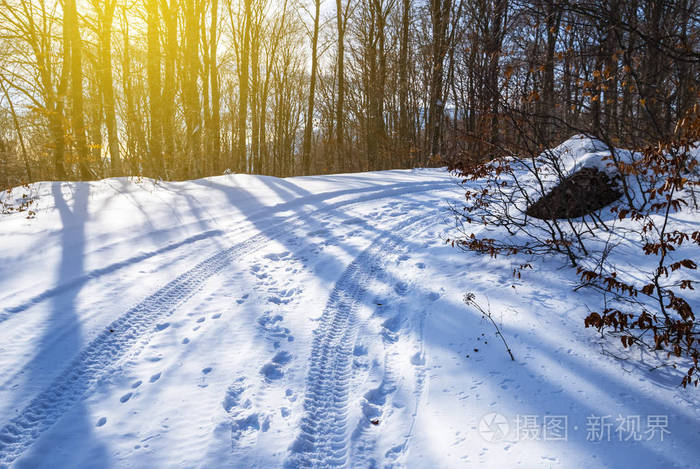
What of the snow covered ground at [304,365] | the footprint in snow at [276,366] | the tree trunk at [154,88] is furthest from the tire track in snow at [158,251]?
the tree trunk at [154,88]

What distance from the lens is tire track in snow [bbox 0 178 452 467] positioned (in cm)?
196

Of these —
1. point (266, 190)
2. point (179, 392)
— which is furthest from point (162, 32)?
point (179, 392)

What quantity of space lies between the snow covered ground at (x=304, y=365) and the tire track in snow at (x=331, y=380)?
13mm

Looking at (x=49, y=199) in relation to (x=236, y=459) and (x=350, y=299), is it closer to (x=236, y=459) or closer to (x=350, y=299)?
(x=350, y=299)

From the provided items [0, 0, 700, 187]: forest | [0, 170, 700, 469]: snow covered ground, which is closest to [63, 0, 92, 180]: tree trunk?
[0, 0, 700, 187]: forest

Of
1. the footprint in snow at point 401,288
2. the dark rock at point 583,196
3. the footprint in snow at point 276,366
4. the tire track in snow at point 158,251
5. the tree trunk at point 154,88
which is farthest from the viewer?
the tree trunk at point 154,88

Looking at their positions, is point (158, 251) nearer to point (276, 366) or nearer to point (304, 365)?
point (276, 366)

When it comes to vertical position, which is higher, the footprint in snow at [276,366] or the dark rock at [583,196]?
the dark rock at [583,196]

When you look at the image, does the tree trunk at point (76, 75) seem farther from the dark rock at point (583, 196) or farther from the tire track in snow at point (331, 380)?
the dark rock at point (583, 196)

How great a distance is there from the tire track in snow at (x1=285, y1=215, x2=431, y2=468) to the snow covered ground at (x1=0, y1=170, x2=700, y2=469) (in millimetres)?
13

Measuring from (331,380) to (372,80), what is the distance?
17.8 metres

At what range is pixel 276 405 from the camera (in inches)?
88.6

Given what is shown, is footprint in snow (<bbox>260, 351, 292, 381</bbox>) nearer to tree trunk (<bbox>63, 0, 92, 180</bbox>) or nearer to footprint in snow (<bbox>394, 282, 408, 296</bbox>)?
footprint in snow (<bbox>394, 282, 408, 296</bbox>)

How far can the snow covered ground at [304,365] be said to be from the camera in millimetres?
1927
